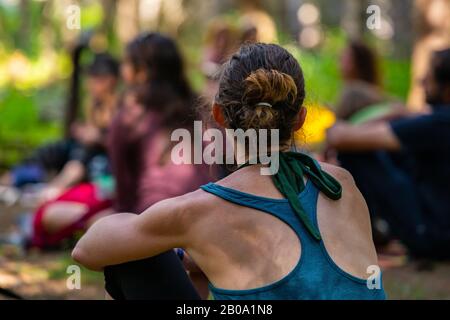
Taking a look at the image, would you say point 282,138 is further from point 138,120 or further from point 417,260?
point 417,260

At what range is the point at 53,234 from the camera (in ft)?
19.4

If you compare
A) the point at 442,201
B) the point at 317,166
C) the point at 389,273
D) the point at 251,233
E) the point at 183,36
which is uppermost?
the point at 183,36

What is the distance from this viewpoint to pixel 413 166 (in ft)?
17.8

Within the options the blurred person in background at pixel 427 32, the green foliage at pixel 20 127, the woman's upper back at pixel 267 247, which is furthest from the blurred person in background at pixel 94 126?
the woman's upper back at pixel 267 247

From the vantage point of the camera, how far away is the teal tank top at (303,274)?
7.75 ft

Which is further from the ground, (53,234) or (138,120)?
(138,120)

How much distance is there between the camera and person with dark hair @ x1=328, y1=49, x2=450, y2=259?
517 centimetres

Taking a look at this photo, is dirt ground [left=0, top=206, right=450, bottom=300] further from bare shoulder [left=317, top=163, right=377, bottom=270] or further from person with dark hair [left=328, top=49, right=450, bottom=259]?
bare shoulder [left=317, top=163, right=377, bottom=270]

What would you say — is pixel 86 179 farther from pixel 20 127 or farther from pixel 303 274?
pixel 20 127

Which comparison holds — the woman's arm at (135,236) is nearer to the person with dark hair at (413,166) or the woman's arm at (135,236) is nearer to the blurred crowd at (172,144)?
the blurred crowd at (172,144)

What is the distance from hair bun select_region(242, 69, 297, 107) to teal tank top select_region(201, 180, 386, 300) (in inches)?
11.0

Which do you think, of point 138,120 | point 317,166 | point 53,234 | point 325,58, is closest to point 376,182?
point 138,120

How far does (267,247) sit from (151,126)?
244cm

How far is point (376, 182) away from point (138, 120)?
1597mm
